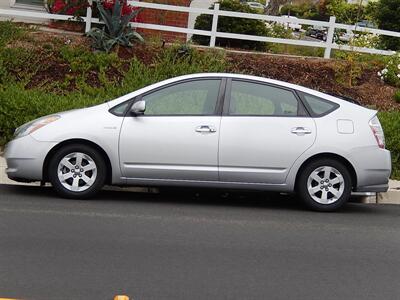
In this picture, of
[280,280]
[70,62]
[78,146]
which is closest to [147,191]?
[78,146]

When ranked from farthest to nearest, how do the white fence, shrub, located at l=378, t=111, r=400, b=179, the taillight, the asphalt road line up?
the white fence, shrub, located at l=378, t=111, r=400, b=179, the taillight, the asphalt road

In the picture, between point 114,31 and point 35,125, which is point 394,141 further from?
point 114,31

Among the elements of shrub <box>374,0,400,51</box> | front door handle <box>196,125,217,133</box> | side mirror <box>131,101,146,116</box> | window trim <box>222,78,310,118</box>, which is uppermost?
shrub <box>374,0,400,51</box>

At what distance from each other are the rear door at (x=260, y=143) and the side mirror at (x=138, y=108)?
3.02 ft

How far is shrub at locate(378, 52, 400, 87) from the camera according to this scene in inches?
552

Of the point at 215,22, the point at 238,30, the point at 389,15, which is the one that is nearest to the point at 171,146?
the point at 215,22

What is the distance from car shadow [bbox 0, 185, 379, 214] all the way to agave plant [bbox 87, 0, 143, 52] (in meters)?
5.37

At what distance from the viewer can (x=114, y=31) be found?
46.5 ft

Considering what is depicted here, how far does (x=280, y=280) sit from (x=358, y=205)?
12.5 ft

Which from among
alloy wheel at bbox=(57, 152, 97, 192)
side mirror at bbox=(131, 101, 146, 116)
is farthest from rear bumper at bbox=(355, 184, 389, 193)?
alloy wheel at bbox=(57, 152, 97, 192)

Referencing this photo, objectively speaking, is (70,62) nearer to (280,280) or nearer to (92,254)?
(92,254)

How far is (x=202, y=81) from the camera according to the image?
28.0ft

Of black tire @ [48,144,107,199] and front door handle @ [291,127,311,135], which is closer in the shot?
black tire @ [48,144,107,199]

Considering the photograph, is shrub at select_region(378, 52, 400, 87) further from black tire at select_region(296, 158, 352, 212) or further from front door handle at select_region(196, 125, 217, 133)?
front door handle at select_region(196, 125, 217, 133)
